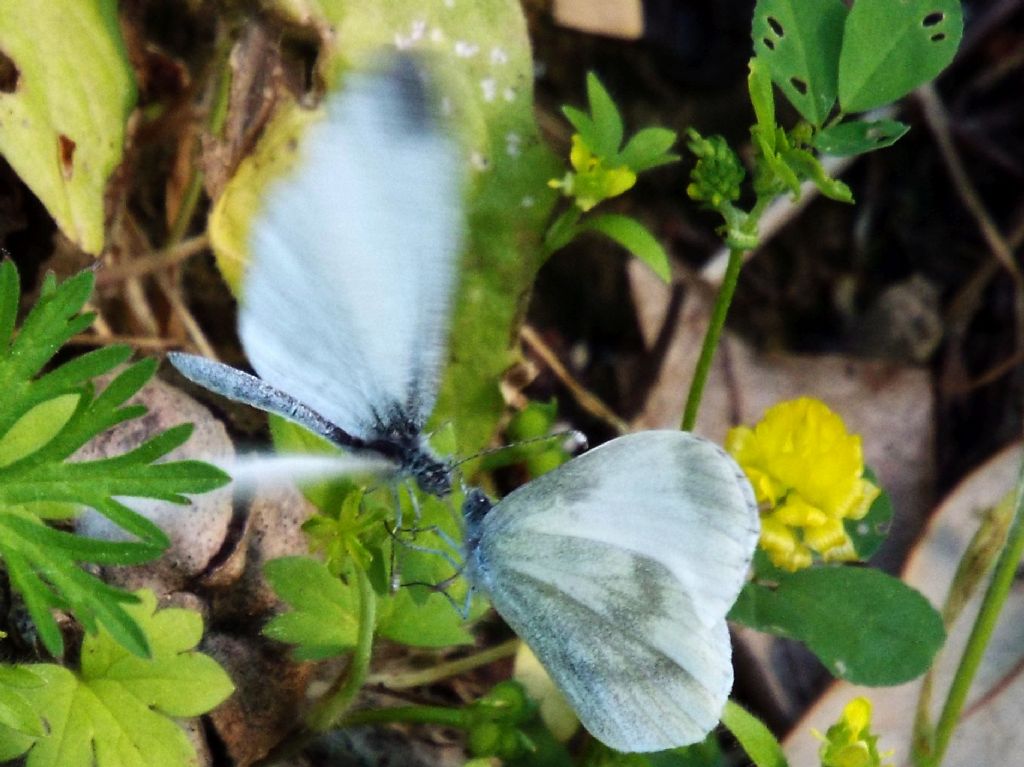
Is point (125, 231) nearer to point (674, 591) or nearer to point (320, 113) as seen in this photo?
point (320, 113)

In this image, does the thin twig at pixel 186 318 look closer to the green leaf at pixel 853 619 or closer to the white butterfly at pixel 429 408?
the white butterfly at pixel 429 408

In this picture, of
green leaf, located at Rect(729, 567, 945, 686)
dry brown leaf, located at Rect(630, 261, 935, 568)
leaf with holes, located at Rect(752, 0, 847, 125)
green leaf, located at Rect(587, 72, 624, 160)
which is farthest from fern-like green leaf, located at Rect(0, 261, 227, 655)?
dry brown leaf, located at Rect(630, 261, 935, 568)

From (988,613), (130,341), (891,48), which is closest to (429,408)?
(130,341)

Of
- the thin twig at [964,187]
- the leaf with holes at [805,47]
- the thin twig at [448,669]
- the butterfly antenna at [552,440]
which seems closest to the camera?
the butterfly antenna at [552,440]

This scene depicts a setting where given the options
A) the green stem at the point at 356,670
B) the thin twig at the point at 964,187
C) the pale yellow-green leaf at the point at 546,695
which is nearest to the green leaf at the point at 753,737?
the pale yellow-green leaf at the point at 546,695

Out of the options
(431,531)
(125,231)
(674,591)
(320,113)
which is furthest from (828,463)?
(125,231)

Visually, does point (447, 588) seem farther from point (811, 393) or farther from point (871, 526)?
point (811, 393)
